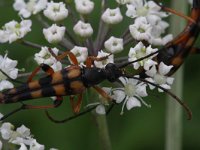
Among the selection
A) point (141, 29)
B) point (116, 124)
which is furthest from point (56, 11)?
point (116, 124)

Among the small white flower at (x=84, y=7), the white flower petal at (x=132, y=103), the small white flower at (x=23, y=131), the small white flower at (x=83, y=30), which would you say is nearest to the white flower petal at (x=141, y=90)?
the white flower petal at (x=132, y=103)

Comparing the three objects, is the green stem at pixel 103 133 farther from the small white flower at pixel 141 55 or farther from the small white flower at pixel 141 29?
the small white flower at pixel 141 29

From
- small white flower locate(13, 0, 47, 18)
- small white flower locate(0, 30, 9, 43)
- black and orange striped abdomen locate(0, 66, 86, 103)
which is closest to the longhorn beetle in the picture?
black and orange striped abdomen locate(0, 66, 86, 103)

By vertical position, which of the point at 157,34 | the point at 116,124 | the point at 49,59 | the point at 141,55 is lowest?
the point at 141,55

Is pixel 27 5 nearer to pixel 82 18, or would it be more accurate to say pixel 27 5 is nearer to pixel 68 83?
pixel 82 18

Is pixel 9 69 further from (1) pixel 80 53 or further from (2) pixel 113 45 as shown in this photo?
(2) pixel 113 45
